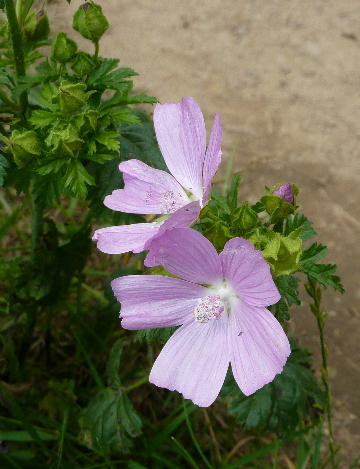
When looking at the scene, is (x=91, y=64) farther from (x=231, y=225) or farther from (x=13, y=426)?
(x=13, y=426)

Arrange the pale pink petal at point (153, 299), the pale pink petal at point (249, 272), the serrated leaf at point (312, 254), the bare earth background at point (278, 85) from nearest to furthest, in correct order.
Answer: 1. the pale pink petal at point (249, 272)
2. the pale pink petal at point (153, 299)
3. the serrated leaf at point (312, 254)
4. the bare earth background at point (278, 85)

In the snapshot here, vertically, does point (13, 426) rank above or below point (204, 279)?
below

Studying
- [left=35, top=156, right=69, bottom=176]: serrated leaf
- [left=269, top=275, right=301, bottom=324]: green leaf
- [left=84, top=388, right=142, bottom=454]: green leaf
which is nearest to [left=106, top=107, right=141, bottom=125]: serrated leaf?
[left=35, top=156, right=69, bottom=176]: serrated leaf

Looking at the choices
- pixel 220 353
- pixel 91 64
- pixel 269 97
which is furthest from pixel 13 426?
pixel 269 97

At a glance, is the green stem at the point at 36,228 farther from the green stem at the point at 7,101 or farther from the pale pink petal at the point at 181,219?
the pale pink petal at the point at 181,219

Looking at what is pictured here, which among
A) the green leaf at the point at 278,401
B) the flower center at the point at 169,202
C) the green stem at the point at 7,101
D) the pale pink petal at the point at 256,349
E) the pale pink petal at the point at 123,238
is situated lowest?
the green leaf at the point at 278,401

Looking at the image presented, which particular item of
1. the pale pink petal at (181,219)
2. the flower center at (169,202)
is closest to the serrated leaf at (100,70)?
the flower center at (169,202)

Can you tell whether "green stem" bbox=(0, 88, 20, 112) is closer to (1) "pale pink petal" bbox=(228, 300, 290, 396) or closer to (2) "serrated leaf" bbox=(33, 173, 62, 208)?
(2) "serrated leaf" bbox=(33, 173, 62, 208)
